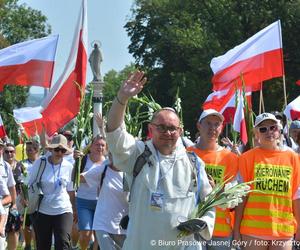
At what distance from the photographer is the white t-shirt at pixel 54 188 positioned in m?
11.2

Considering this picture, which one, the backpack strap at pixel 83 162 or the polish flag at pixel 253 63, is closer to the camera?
the backpack strap at pixel 83 162

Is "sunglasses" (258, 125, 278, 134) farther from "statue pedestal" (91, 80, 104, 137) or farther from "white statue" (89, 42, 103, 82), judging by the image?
"white statue" (89, 42, 103, 82)

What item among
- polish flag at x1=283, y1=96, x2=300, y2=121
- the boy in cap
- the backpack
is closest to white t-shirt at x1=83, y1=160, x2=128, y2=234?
the backpack

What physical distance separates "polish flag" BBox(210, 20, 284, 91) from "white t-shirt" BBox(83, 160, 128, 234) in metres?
3.93

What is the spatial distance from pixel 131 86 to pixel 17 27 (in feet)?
174

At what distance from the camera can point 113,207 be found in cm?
997

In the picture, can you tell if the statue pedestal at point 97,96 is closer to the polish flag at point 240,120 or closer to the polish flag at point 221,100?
the polish flag at point 221,100

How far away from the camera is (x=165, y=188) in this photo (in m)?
6.27

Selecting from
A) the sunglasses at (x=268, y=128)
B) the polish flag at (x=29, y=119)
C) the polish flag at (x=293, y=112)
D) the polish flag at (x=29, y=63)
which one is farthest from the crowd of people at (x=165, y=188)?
the polish flag at (x=29, y=119)

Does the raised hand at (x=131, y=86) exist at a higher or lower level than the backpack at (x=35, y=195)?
higher

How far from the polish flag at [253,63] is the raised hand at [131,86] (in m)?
7.27

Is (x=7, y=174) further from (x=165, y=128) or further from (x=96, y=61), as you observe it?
(x=96, y=61)

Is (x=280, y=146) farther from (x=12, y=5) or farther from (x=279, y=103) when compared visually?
(x=12, y=5)

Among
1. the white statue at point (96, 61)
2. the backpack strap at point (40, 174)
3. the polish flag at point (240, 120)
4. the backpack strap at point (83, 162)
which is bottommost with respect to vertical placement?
the backpack strap at point (40, 174)
